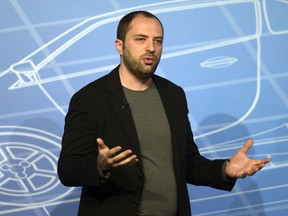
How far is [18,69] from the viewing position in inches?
121

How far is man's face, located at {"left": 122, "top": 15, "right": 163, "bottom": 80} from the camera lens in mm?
2250

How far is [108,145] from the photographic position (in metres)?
2.12

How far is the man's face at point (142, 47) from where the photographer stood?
225cm

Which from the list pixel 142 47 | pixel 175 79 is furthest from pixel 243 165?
pixel 175 79

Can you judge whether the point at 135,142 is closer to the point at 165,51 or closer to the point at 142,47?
the point at 142,47

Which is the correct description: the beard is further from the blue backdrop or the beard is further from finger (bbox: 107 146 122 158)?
the blue backdrop

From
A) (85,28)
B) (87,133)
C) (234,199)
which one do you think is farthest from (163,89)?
(234,199)

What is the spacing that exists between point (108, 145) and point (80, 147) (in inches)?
4.7

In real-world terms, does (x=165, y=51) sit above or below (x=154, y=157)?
above

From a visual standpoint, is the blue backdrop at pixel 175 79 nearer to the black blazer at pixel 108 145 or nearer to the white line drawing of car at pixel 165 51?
the white line drawing of car at pixel 165 51

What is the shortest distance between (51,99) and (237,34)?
1235mm

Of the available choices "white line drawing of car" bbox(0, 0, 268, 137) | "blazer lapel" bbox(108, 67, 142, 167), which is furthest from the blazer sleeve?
"white line drawing of car" bbox(0, 0, 268, 137)

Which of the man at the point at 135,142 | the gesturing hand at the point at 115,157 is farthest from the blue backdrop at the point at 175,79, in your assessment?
the gesturing hand at the point at 115,157

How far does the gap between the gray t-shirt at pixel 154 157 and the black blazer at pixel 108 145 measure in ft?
0.09
